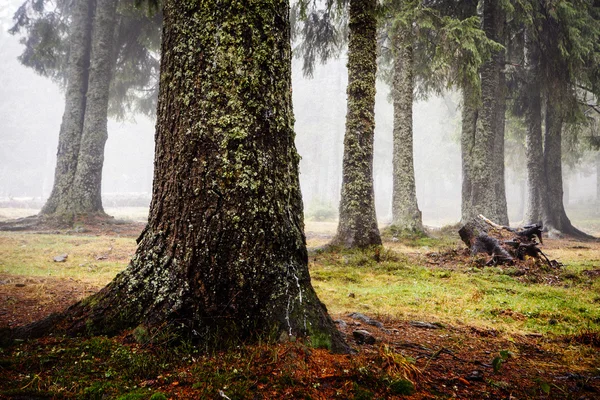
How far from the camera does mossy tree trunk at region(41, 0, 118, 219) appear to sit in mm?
12109

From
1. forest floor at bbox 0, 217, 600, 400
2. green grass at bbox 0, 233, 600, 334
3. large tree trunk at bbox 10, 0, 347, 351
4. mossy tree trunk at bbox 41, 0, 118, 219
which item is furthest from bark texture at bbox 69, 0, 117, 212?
large tree trunk at bbox 10, 0, 347, 351

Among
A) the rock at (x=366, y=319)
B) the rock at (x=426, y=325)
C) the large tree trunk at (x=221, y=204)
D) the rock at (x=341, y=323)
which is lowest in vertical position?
the rock at (x=426, y=325)

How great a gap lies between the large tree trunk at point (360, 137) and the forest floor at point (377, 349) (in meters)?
1.33

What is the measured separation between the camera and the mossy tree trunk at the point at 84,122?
12109 mm

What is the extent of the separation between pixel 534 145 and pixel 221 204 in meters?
16.0

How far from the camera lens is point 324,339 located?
2062mm

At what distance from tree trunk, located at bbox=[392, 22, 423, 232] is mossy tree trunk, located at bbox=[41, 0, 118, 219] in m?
10.1

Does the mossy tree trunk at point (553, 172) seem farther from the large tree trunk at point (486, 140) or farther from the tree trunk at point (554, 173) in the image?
the large tree trunk at point (486, 140)

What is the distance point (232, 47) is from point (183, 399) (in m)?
1.89

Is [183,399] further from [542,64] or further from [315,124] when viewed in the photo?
[315,124]

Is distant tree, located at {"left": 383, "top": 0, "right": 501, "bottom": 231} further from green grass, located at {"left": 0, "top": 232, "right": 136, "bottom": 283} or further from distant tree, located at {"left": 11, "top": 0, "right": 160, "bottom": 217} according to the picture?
distant tree, located at {"left": 11, "top": 0, "right": 160, "bottom": 217}

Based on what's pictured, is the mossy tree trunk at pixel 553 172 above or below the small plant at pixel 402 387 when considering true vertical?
above

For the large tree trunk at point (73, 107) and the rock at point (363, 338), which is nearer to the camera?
the rock at point (363, 338)

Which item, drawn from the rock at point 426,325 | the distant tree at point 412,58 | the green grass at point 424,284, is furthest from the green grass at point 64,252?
the distant tree at point 412,58
